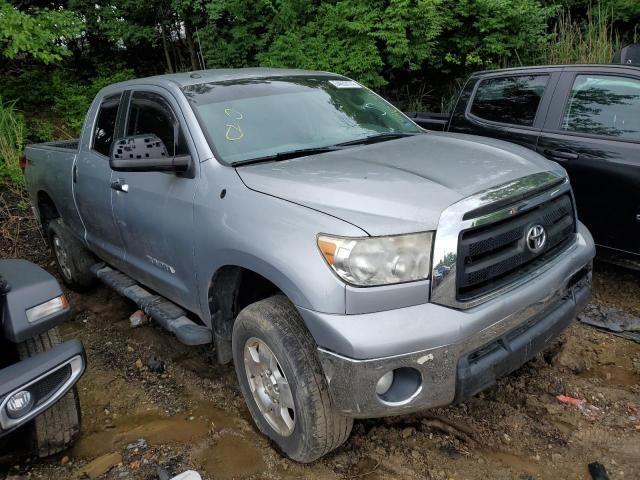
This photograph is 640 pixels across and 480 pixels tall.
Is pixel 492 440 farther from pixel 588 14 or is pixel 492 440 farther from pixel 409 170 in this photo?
pixel 588 14

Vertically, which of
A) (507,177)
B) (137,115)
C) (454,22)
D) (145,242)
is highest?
(454,22)

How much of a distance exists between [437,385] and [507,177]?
1047 millimetres

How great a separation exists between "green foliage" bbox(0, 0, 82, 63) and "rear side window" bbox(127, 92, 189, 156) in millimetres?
4349

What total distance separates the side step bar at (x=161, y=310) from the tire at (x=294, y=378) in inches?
17.3

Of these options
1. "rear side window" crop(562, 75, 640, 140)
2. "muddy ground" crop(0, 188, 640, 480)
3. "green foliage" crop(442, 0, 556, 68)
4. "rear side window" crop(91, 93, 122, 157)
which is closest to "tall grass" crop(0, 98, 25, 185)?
"rear side window" crop(91, 93, 122, 157)

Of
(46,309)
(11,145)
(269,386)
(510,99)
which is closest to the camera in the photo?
(46,309)

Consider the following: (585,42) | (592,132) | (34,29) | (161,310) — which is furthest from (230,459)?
(585,42)

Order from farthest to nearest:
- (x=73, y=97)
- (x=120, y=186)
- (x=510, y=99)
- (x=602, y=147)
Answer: (x=73, y=97), (x=510, y=99), (x=602, y=147), (x=120, y=186)

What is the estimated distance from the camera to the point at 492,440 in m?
2.69

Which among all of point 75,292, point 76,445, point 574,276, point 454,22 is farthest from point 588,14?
point 76,445

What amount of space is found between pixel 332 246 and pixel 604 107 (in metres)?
3.00

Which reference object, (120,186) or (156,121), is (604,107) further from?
(120,186)

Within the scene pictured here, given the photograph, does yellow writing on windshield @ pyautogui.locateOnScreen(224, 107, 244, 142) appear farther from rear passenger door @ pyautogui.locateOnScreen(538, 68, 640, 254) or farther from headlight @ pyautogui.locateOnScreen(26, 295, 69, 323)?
rear passenger door @ pyautogui.locateOnScreen(538, 68, 640, 254)

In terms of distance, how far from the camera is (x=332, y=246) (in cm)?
220
